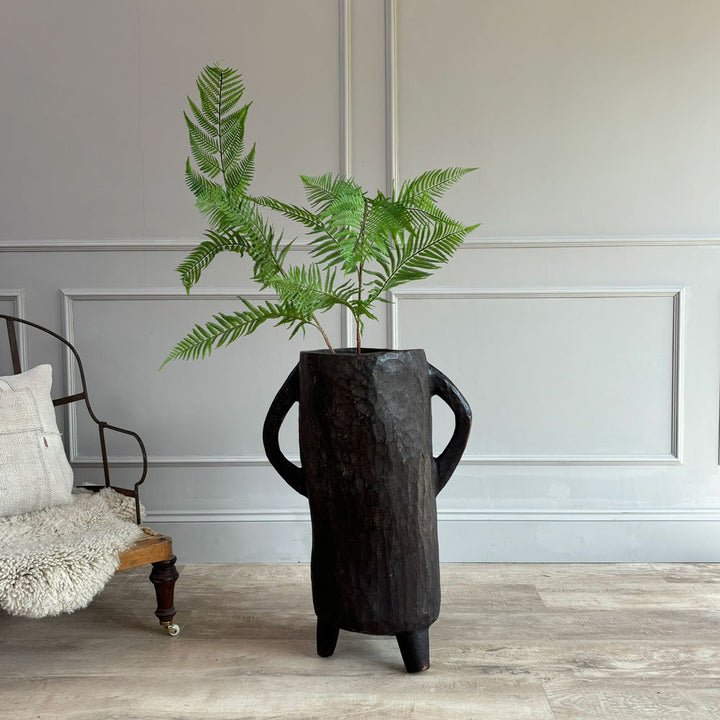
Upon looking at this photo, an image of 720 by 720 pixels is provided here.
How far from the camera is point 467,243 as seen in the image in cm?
255

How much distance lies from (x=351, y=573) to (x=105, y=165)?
165 cm

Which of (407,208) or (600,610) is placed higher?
(407,208)

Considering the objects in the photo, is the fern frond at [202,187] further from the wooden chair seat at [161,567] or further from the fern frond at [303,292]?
the wooden chair seat at [161,567]

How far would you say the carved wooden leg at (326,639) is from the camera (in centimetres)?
187

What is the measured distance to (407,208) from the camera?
5.60 ft

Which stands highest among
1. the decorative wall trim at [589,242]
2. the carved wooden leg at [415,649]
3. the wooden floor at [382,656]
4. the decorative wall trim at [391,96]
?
the decorative wall trim at [391,96]

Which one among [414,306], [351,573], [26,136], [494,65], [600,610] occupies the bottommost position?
[600,610]

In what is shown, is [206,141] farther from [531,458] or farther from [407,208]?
[531,458]

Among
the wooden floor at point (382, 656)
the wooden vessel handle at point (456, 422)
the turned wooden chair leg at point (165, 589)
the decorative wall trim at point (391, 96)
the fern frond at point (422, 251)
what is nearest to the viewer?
the wooden floor at point (382, 656)

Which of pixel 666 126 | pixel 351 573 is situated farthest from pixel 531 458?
pixel 666 126

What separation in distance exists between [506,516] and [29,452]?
156 centimetres

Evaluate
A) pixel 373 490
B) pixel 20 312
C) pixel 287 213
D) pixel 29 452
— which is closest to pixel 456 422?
pixel 373 490

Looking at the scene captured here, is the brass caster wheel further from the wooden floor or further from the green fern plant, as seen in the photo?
the green fern plant

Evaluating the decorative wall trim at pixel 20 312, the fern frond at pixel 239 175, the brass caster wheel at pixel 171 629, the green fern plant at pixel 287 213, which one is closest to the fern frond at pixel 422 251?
the green fern plant at pixel 287 213
